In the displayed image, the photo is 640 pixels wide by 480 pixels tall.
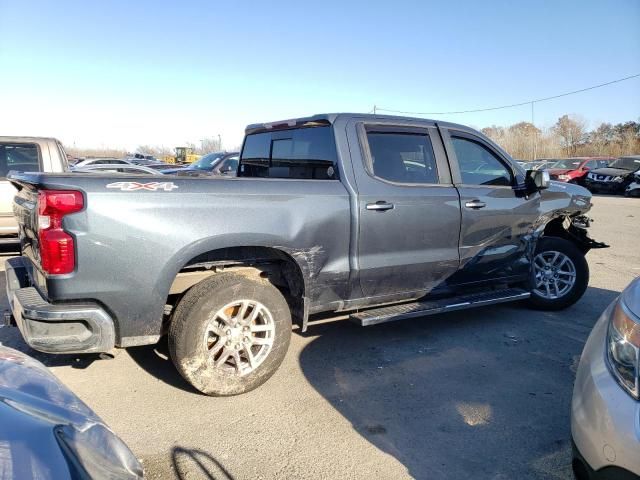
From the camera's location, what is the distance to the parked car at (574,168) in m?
22.9

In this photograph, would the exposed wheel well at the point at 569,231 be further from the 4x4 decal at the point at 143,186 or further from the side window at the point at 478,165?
the 4x4 decal at the point at 143,186

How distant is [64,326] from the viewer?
2.98 m

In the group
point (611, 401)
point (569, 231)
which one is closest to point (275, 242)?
point (611, 401)

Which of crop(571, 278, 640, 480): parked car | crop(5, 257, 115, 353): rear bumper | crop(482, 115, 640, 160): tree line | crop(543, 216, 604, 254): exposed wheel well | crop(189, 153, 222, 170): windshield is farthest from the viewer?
crop(482, 115, 640, 160): tree line

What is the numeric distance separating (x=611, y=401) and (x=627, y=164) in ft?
79.4

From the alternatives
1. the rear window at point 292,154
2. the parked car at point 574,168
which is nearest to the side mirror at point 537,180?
the rear window at point 292,154

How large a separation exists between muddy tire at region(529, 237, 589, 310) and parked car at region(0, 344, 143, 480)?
4.73 meters

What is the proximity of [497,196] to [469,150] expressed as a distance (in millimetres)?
514

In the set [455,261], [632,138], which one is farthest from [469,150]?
[632,138]

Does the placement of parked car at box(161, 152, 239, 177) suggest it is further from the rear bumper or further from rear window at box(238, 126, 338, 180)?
the rear bumper

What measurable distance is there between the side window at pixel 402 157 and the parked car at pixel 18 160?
16.8ft

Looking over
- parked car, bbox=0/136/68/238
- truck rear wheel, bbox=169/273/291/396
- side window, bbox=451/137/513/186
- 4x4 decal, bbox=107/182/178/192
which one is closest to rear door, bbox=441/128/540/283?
side window, bbox=451/137/513/186

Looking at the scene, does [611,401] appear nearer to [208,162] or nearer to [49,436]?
[49,436]

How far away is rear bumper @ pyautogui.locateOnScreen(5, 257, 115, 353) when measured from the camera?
2934 millimetres
